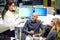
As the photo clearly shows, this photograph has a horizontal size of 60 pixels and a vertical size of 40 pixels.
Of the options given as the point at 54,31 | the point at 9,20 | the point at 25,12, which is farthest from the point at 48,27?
the point at 9,20

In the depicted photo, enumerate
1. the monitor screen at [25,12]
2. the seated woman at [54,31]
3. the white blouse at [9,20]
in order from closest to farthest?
1. the seated woman at [54,31]
2. the white blouse at [9,20]
3. the monitor screen at [25,12]

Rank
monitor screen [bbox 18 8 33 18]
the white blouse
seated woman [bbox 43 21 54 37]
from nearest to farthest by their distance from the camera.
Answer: seated woman [bbox 43 21 54 37] < the white blouse < monitor screen [bbox 18 8 33 18]

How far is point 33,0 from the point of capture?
12.1 ft

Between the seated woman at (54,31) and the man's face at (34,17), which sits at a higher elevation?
the man's face at (34,17)

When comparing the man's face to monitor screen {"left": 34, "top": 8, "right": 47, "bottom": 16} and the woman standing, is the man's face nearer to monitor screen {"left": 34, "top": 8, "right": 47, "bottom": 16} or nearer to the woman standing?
monitor screen {"left": 34, "top": 8, "right": 47, "bottom": 16}

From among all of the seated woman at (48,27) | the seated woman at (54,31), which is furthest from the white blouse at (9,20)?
the seated woman at (54,31)

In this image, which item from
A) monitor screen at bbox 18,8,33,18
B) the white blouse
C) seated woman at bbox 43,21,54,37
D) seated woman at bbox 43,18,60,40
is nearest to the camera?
seated woman at bbox 43,18,60,40

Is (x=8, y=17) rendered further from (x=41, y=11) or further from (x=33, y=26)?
(x=41, y=11)

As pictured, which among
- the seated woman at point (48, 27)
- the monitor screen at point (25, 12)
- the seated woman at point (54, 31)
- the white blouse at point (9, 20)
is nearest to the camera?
the seated woman at point (54, 31)

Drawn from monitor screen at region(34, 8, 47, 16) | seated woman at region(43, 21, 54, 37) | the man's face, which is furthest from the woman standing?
seated woman at region(43, 21, 54, 37)

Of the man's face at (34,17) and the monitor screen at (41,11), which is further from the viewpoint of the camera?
the monitor screen at (41,11)

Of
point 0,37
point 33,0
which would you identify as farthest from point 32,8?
point 0,37

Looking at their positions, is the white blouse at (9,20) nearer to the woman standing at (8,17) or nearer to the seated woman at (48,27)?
the woman standing at (8,17)

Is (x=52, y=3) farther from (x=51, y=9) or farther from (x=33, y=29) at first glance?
(x=33, y=29)
